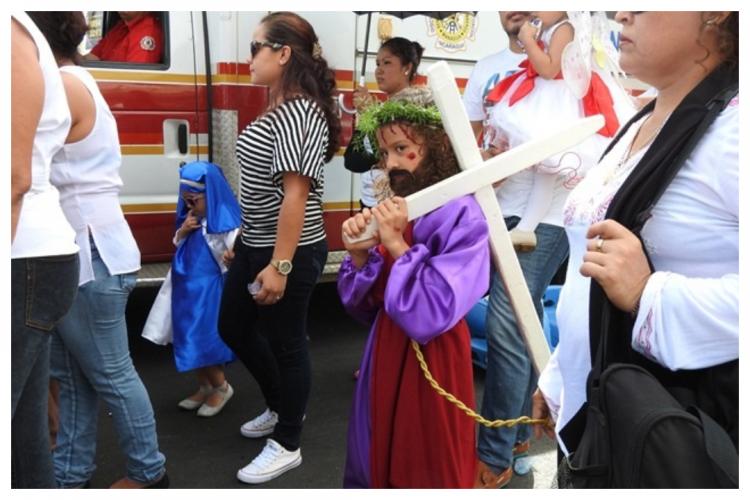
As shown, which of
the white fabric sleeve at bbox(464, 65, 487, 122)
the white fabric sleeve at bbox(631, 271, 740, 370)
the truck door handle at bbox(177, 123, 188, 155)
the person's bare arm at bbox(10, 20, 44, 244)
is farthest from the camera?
the truck door handle at bbox(177, 123, 188, 155)

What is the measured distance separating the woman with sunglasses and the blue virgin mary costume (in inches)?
12.2

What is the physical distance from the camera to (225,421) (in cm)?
A: 333

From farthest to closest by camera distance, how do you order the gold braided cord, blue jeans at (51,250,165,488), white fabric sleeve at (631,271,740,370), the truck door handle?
the truck door handle, blue jeans at (51,250,165,488), the gold braided cord, white fabric sleeve at (631,271,740,370)

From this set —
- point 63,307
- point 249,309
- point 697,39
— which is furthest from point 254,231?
point 697,39

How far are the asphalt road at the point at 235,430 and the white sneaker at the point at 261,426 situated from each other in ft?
0.10

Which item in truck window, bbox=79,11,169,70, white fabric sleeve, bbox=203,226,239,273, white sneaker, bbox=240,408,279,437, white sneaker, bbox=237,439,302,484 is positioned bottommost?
white sneaker, bbox=237,439,302,484

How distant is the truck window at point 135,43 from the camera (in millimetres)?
3781

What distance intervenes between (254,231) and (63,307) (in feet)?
3.26

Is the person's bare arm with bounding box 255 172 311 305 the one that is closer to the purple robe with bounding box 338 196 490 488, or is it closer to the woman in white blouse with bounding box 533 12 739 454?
the purple robe with bounding box 338 196 490 488

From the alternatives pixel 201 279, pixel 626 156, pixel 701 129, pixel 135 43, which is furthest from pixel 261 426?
pixel 701 129

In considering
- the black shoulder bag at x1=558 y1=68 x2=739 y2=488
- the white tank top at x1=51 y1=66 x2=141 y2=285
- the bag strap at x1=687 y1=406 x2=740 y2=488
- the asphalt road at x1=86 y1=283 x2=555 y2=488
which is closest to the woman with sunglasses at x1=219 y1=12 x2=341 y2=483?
the asphalt road at x1=86 y1=283 x2=555 y2=488

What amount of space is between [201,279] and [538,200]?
1566mm

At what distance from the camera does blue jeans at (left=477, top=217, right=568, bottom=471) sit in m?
2.59

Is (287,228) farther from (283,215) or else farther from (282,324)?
(282,324)
